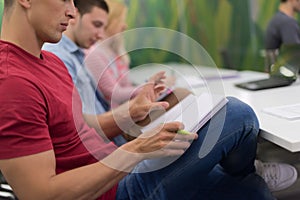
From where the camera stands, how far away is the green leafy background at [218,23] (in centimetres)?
400

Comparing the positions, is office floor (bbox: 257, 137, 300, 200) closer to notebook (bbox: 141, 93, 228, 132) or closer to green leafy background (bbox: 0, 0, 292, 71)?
notebook (bbox: 141, 93, 228, 132)

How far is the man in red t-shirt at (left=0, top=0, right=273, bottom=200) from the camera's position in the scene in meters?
0.93

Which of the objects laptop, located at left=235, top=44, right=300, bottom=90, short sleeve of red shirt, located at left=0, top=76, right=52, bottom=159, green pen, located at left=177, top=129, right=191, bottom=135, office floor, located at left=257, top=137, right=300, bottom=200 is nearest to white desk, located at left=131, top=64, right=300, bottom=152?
laptop, located at left=235, top=44, right=300, bottom=90

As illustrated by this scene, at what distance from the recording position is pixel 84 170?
1011 mm

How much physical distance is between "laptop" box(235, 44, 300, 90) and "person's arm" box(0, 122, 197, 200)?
764 millimetres

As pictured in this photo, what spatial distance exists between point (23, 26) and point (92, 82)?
864mm

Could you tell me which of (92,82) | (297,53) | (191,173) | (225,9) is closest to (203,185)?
(191,173)

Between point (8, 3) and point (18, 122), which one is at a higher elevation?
point (8, 3)

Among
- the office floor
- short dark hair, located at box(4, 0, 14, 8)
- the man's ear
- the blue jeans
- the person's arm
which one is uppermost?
short dark hair, located at box(4, 0, 14, 8)

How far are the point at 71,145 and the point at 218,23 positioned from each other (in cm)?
327

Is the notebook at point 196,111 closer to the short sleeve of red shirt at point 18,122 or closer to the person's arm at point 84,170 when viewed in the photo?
the person's arm at point 84,170

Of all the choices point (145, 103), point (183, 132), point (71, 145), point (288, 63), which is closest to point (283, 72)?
point (288, 63)

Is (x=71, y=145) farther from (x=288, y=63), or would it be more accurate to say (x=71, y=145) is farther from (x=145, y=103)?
(x=288, y=63)

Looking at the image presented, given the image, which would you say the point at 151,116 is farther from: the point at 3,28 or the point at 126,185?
the point at 3,28
